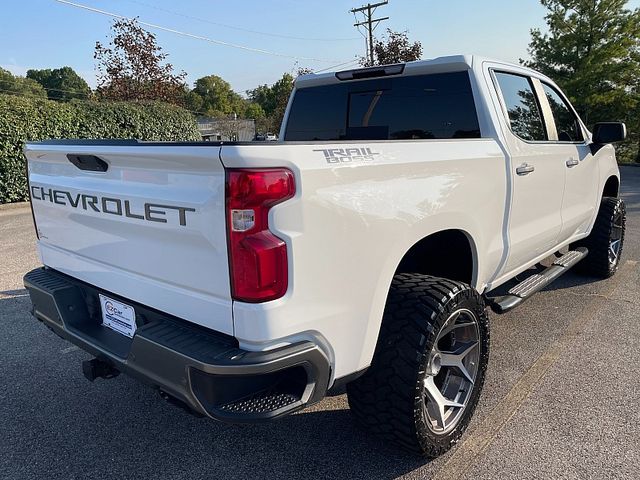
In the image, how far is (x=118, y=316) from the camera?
89.7 inches

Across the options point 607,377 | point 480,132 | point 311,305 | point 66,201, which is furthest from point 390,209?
point 607,377

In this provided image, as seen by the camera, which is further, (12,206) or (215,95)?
(215,95)

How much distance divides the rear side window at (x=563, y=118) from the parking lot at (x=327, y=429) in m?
1.65

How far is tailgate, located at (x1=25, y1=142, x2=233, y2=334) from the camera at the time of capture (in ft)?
5.66

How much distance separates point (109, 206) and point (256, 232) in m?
0.85

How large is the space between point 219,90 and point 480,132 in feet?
296

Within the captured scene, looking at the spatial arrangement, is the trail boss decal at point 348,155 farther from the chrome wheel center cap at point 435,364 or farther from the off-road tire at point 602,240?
the off-road tire at point 602,240

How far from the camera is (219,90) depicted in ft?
285

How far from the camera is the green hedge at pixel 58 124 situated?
35.0 ft

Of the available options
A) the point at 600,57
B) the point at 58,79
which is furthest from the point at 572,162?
the point at 58,79

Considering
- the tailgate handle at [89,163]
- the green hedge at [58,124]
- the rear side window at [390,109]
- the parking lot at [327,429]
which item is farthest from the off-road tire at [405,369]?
the green hedge at [58,124]

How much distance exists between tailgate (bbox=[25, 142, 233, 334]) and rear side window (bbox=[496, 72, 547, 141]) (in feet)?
7.41

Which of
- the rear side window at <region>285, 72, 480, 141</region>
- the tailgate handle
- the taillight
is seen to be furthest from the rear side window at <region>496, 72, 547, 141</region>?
the tailgate handle

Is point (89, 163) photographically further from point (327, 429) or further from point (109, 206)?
point (327, 429)
